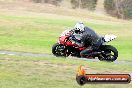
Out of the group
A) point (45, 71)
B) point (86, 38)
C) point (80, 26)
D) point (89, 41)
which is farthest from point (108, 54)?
point (45, 71)

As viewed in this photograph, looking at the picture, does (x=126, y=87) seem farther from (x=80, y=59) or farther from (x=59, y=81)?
(x=80, y=59)

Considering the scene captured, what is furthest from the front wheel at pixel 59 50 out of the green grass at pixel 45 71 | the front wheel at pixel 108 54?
the front wheel at pixel 108 54

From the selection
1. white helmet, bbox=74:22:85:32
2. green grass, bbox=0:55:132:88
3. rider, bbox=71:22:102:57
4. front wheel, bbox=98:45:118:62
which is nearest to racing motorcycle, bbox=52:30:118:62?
front wheel, bbox=98:45:118:62

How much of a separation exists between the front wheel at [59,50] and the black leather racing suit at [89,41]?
38.2 inches

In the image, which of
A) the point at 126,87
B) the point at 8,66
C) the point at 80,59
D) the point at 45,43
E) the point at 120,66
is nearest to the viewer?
the point at 126,87

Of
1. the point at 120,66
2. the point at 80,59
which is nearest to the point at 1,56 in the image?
the point at 80,59

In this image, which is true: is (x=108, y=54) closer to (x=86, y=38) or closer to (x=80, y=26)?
(x=86, y=38)

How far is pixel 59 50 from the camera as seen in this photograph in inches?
933

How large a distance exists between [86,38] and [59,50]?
1.70 m

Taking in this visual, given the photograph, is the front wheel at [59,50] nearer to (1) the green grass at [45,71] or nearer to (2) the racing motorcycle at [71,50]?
(2) the racing motorcycle at [71,50]

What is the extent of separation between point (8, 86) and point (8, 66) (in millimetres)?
4161

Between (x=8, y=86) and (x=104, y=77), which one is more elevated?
(x=104, y=77)

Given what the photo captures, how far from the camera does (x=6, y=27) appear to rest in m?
49.8

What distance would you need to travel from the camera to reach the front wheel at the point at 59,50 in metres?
23.6
